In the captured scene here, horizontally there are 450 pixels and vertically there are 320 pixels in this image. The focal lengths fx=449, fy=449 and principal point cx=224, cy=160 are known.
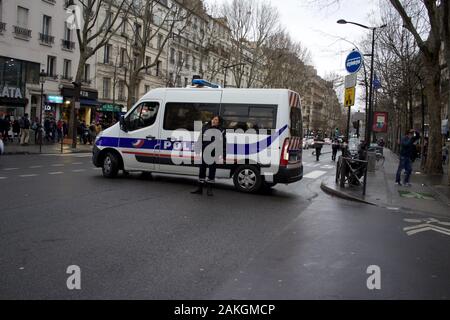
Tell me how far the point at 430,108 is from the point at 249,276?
18.2 metres

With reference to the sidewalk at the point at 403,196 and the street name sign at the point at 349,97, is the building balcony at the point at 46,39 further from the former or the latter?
the sidewalk at the point at 403,196

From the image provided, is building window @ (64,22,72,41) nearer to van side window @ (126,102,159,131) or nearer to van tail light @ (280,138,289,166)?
van side window @ (126,102,159,131)

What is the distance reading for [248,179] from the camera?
10992 millimetres

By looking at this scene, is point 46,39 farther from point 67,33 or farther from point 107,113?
point 107,113

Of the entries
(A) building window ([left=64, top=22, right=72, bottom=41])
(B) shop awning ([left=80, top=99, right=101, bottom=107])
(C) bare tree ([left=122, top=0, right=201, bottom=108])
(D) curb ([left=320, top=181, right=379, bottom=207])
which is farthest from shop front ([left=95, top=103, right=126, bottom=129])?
(D) curb ([left=320, top=181, right=379, bottom=207])

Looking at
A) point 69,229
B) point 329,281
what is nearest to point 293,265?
point 329,281

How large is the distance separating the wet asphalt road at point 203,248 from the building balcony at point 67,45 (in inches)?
1119

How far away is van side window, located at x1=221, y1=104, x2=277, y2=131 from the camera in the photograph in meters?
10.7

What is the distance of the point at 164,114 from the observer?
1180 cm

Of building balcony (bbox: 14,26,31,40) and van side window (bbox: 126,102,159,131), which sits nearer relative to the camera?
van side window (bbox: 126,102,159,131)

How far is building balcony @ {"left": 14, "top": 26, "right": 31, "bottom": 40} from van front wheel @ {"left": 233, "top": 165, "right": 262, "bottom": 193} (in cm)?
2613

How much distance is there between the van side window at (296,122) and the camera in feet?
35.9

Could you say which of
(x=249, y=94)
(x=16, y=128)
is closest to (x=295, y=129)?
(x=249, y=94)
